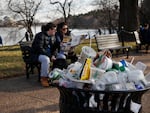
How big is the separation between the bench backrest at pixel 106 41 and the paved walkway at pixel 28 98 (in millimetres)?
3937

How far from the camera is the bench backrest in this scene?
39.6 ft

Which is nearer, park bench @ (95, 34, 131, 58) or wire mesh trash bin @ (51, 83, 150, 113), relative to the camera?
wire mesh trash bin @ (51, 83, 150, 113)

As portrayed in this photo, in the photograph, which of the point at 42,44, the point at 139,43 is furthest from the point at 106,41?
the point at 42,44

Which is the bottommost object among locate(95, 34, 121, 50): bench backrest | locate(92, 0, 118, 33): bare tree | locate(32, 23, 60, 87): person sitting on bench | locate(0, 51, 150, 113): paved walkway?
locate(92, 0, 118, 33): bare tree

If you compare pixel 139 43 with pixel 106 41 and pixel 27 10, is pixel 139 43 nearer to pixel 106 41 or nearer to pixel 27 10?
pixel 106 41

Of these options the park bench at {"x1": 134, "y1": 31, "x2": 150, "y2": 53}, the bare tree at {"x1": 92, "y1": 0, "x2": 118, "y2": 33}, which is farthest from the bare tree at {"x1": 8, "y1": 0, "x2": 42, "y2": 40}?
the park bench at {"x1": 134, "y1": 31, "x2": 150, "y2": 53}

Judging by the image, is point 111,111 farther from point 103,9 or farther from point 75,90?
point 103,9

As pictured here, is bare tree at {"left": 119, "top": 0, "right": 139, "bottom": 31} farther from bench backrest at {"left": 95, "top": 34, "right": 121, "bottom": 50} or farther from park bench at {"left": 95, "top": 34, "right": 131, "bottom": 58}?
bench backrest at {"left": 95, "top": 34, "right": 121, "bottom": 50}

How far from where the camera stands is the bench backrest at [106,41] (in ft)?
39.6

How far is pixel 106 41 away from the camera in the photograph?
12336 mm

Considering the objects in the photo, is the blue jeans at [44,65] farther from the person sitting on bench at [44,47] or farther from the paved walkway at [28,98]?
the paved walkway at [28,98]

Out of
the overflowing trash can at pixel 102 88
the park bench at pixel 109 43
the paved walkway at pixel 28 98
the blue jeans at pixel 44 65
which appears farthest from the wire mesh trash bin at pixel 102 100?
the park bench at pixel 109 43

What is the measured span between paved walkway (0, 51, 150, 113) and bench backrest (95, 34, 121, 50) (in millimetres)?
3937

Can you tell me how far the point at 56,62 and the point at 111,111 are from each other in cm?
486
